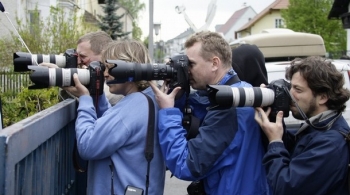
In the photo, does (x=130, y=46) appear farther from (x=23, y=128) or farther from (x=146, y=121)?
(x=23, y=128)

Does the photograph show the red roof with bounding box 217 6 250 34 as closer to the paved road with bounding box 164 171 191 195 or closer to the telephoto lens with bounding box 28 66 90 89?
the paved road with bounding box 164 171 191 195

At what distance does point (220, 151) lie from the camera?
260 cm

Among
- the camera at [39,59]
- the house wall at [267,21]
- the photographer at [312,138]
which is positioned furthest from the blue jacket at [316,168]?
the house wall at [267,21]

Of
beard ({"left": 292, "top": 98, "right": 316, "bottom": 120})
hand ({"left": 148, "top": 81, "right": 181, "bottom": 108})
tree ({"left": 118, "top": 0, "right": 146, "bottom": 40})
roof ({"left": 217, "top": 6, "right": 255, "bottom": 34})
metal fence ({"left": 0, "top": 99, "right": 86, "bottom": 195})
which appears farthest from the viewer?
roof ({"left": 217, "top": 6, "right": 255, "bottom": 34})

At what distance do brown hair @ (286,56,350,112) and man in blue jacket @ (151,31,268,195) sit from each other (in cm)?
35

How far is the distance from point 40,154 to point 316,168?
131 cm

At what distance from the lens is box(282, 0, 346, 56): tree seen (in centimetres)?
3862

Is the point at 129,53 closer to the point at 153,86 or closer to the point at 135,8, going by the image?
the point at 153,86

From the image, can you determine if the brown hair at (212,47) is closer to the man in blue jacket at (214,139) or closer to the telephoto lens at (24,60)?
the man in blue jacket at (214,139)

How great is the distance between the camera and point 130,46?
290 cm

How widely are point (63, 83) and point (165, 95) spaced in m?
0.56

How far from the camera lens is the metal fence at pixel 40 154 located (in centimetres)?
189

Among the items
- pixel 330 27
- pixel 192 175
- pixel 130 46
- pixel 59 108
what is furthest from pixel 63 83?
pixel 330 27

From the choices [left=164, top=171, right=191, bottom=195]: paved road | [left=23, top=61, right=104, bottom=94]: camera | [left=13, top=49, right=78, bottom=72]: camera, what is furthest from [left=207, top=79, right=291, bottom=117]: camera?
[left=164, top=171, right=191, bottom=195]: paved road
